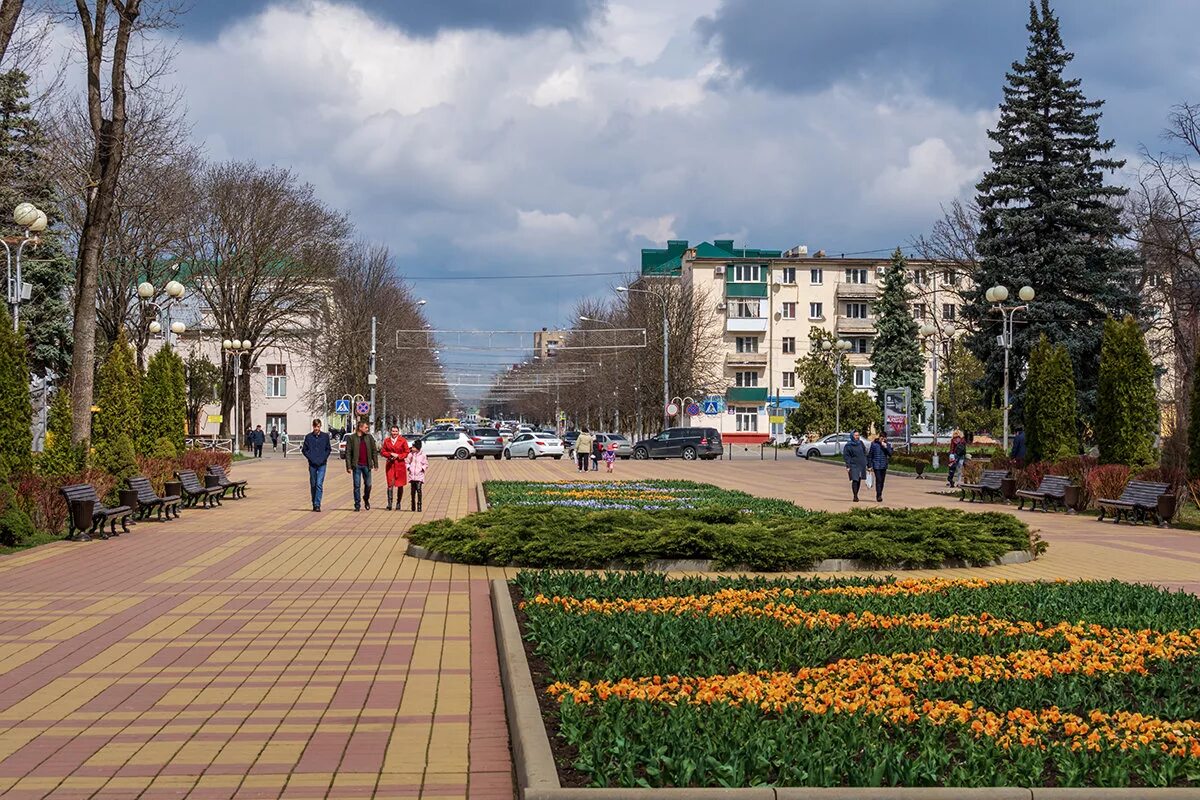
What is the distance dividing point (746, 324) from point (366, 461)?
75.2 m

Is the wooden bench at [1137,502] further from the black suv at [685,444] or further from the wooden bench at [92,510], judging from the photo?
the black suv at [685,444]

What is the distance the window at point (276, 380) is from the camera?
102438 mm

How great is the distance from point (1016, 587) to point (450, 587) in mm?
5723

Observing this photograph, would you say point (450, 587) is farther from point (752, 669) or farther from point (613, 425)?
point (613, 425)

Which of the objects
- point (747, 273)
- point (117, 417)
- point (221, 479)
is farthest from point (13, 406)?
point (747, 273)

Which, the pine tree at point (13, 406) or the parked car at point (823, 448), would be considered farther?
the parked car at point (823, 448)

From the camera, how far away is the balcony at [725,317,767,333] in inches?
Result: 3883

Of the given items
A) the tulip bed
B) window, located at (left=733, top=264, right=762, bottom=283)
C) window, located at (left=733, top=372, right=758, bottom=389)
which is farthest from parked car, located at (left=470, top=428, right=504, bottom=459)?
the tulip bed

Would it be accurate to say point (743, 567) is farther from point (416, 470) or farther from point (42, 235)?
point (42, 235)

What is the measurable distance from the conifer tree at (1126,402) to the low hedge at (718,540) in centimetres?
1301

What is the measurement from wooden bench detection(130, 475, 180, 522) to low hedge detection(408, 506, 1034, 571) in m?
7.01

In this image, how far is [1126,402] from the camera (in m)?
28.5

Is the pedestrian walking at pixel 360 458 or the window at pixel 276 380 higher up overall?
the window at pixel 276 380

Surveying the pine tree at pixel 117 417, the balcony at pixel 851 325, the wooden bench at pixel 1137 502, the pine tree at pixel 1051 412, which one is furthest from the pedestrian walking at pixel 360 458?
the balcony at pixel 851 325
